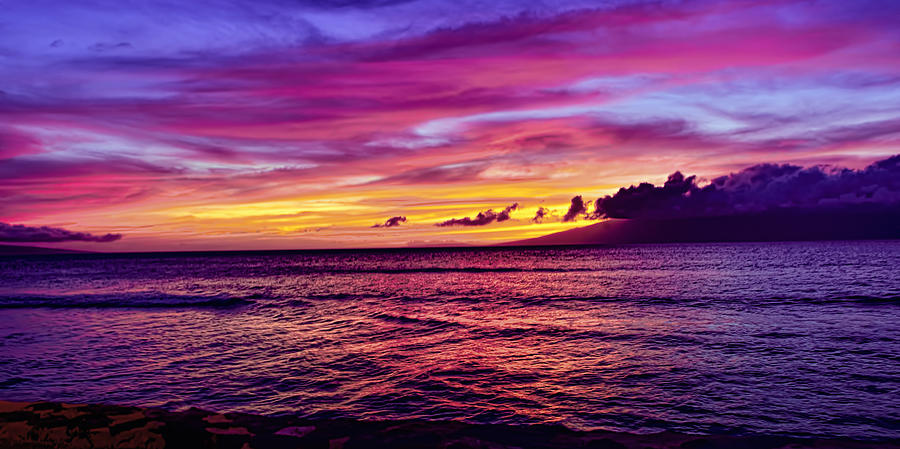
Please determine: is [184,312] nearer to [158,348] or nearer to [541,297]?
[158,348]

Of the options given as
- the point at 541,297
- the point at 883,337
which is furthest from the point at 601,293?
the point at 883,337

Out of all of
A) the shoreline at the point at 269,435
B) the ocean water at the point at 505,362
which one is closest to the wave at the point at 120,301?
the ocean water at the point at 505,362

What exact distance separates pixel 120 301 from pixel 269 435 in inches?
1520

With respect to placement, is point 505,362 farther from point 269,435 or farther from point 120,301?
point 120,301

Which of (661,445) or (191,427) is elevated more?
(191,427)

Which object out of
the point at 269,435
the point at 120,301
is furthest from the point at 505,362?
the point at 120,301

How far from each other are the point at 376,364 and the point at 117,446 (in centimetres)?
961

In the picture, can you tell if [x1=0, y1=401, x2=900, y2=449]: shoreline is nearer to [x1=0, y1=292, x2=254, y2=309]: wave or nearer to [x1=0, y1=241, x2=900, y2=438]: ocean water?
[x1=0, y1=241, x2=900, y2=438]: ocean water

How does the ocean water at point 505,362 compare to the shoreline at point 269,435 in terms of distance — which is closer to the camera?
the shoreline at point 269,435

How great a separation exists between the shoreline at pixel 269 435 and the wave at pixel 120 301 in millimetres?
29894

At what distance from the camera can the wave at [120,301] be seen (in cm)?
3625

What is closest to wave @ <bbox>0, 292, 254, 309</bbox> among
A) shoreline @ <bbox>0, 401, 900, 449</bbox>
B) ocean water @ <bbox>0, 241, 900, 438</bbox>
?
ocean water @ <bbox>0, 241, 900, 438</bbox>

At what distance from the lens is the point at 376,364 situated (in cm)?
1630

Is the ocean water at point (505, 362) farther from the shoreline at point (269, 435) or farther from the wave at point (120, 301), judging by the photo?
the wave at point (120, 301)
